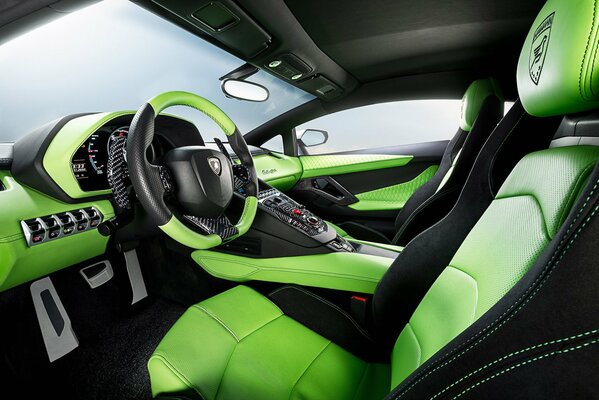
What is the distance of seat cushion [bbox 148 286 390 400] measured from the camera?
0.77 m

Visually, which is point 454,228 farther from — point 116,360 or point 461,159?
point 116,360

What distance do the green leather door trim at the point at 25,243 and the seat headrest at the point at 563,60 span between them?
1.31 meters

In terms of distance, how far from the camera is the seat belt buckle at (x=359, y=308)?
105 cm

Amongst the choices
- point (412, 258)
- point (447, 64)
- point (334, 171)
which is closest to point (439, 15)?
point (447, 64)

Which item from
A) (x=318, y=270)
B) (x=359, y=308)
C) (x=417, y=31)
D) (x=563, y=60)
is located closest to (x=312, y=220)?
(x=318, y=270)

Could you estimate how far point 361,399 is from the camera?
0.78 m

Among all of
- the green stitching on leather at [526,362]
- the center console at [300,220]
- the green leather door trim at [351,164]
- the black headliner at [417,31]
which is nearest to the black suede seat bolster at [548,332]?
the green stitching on leather at [526,362]

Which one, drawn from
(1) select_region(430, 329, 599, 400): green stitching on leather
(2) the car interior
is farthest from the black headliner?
(1) select_region(430, 329, 599, 400): green stitching on leather

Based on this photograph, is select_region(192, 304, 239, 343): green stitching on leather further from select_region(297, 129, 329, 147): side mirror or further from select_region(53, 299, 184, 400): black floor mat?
select_region(297, 129, 329, 147): side mirror

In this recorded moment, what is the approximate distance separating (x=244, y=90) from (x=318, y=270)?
2.01 metres

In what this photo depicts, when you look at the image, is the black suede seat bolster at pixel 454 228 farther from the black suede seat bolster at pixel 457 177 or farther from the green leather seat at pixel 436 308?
the black suede seat bolster at pixel 457 177

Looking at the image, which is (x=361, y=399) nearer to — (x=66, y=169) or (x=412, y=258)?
(x=412, y=258)

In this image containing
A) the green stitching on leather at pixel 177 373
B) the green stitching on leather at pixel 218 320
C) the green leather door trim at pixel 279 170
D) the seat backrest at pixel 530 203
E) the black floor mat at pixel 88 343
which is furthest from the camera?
the green leather door trim at pixel 279 170

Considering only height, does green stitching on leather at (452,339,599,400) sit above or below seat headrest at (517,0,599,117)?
below
